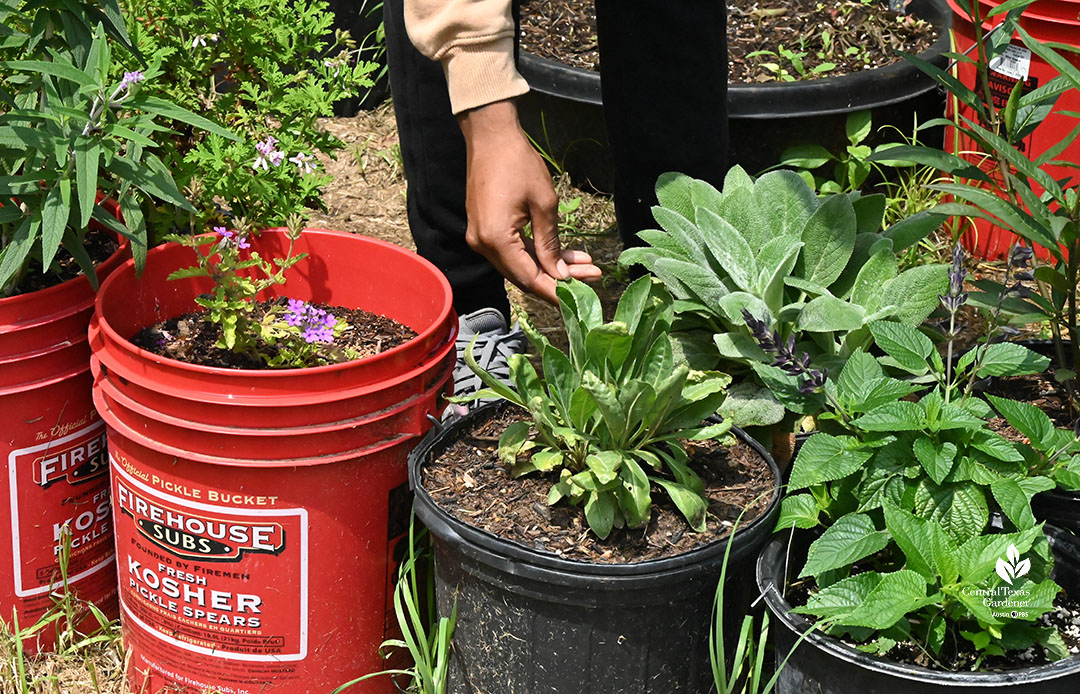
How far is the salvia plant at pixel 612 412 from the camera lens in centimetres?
161

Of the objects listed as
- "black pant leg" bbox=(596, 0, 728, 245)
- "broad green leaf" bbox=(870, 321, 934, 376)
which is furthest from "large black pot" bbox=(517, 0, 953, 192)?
"broad green leaf" bbox=(870, 321, 934, 376)

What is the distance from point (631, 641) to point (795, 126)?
78.2 inches

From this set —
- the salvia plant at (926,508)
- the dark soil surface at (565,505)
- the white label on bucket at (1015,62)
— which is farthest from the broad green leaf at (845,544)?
the white label on bucket at (1015,62)

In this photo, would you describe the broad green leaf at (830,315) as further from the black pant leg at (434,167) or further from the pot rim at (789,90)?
the pot rim at (789,90)

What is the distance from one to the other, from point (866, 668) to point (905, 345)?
0.49 m

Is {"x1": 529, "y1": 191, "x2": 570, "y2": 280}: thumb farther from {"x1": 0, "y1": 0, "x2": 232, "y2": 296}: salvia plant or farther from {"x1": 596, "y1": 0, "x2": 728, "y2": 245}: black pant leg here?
{"x1": 596, "y1": 0, "x2": 728, "y2": 245}: black pant leg

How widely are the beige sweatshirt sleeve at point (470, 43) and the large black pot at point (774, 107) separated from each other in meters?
1.54

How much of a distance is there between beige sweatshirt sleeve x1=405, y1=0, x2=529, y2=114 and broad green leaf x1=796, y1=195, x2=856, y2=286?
60 cm

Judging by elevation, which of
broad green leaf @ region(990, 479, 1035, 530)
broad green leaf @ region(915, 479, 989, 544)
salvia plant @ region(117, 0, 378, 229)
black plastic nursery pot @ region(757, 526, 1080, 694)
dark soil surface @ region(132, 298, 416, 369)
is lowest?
black plastic nursery pot @ region(757, 526, 1080, 694)

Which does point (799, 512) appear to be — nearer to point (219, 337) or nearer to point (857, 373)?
point (857, 373)

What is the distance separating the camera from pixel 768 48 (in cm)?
369

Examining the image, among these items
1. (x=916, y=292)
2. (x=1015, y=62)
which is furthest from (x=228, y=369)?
(x=1015, y=62)

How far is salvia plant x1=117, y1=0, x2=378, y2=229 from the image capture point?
1.98 meters

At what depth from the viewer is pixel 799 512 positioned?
1.70 meters
